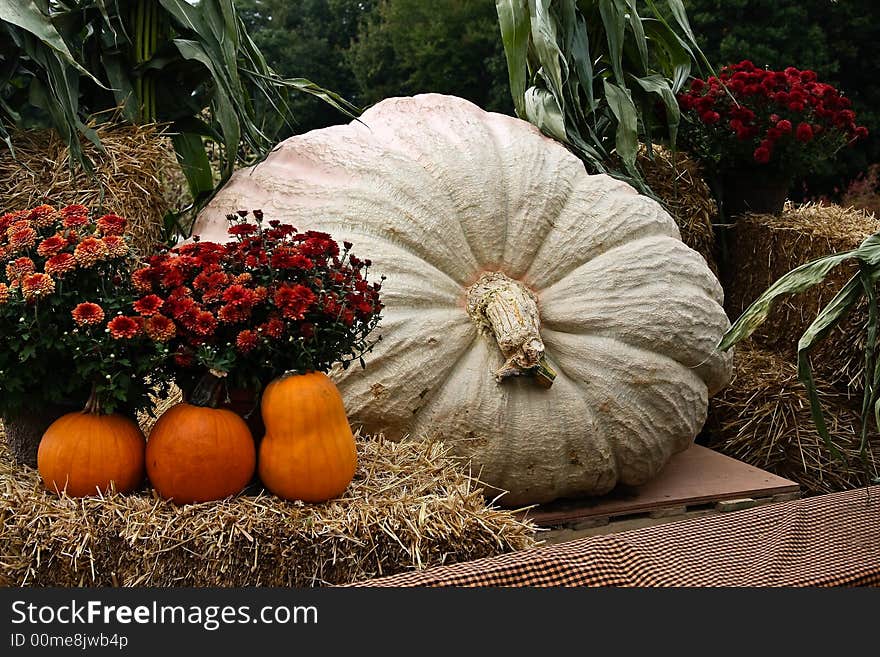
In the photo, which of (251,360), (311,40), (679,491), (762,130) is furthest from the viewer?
(311,40)

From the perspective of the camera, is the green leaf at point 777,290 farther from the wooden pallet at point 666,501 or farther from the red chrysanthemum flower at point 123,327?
the red chrysanthemum flower at point 123,327

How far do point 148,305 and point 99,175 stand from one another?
1.02 meters

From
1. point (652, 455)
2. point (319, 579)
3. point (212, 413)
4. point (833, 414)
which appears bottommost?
point (833, 414)

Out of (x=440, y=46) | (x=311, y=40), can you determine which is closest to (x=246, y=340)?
(x=440, y=46)

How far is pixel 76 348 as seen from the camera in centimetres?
162

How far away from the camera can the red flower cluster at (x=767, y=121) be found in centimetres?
351

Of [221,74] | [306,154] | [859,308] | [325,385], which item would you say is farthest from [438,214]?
[859,308]

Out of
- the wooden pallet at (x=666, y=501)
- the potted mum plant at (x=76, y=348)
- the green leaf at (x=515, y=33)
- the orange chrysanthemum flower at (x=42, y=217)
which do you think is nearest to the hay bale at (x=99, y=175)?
the orange chrysanthemum flower at (x=42, y=217)

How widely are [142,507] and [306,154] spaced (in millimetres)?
1268

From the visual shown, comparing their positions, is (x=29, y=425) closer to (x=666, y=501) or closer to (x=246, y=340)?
(x=246, y=340)

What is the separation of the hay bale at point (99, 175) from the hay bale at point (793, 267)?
2.13m

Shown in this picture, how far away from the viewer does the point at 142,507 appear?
5.44 feet

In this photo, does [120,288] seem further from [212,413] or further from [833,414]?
[833,414]

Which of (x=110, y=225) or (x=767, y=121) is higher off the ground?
(x=110, y=225)
